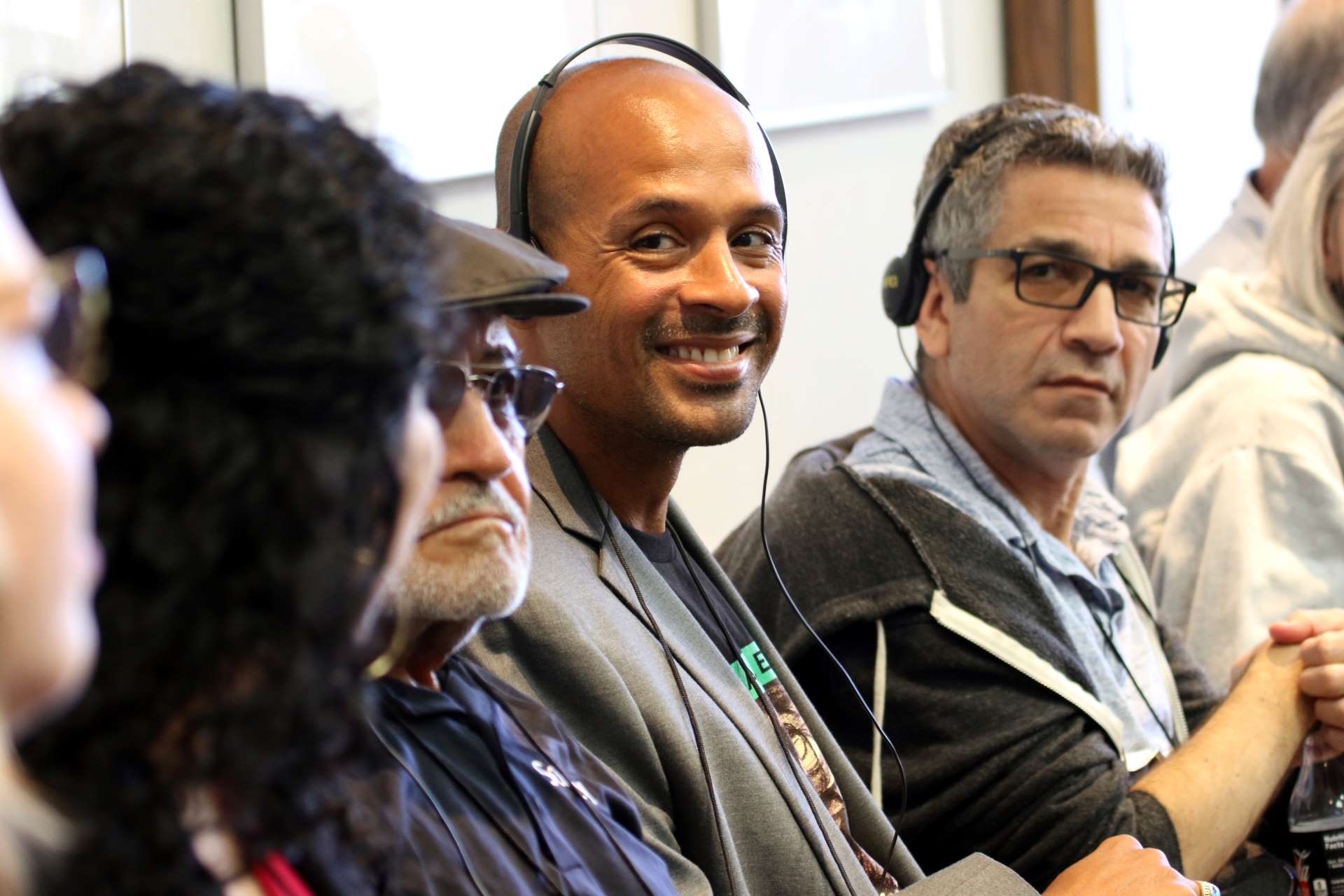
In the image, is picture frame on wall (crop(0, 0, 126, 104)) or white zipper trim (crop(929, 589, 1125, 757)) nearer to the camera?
picture frame on wall (crop(0, 0, 126, 104))

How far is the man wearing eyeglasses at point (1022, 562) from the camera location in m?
1.53

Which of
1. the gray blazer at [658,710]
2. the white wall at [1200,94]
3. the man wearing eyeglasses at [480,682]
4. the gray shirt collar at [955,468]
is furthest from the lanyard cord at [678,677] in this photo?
the white wall at [1200,94]

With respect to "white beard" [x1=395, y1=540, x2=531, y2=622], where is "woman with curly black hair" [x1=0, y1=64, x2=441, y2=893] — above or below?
above

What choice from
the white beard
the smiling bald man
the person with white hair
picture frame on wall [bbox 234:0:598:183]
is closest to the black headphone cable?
the smiling bald man

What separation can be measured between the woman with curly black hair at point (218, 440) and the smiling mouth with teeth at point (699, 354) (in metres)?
0.81

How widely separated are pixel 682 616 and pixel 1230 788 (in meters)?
0.68

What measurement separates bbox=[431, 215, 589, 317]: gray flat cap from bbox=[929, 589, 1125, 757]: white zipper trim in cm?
78

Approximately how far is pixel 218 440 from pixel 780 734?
3.01 feet

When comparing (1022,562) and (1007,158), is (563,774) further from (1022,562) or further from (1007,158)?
(1007,158)

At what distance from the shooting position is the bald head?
1.38 meters

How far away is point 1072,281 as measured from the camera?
1.83 meters

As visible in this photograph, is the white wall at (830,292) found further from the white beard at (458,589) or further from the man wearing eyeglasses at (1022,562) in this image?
the white beard at (458,589)

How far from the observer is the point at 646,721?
115 cm

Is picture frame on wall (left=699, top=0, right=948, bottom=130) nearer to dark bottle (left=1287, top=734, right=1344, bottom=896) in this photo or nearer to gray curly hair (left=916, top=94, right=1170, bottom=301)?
gray curly hair (left=916, top=94, right=1170, bottom=301)
